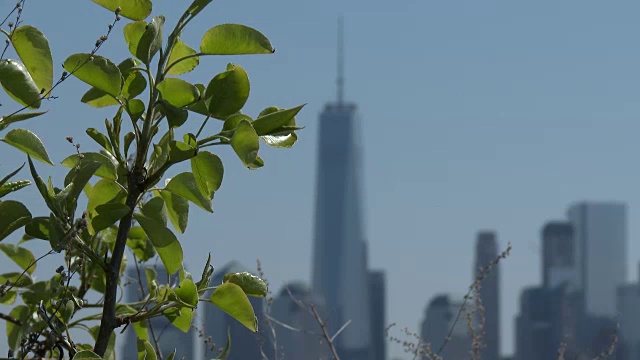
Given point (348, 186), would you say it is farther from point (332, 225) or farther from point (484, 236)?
point (484, 236)

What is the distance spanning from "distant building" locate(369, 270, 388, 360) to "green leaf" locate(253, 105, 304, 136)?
119631 millimetres

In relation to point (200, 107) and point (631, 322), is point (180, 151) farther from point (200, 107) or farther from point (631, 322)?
point (631, 322)

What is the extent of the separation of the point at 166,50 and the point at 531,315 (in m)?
124

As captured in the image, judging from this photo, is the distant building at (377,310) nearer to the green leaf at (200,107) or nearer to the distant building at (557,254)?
the distant building at (557,254)

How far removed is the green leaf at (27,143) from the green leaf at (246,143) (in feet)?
0.84

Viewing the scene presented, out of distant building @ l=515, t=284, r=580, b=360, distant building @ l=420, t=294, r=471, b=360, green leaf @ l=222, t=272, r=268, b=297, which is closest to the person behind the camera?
green leaf @ l=222, t=272, r=268, b=297

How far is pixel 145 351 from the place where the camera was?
5.03 feet

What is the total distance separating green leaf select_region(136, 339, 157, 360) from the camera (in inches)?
59.2

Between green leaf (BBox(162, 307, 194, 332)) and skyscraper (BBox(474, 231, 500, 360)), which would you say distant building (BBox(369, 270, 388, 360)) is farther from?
green leaf (BBox(162, 307, 194, 332))

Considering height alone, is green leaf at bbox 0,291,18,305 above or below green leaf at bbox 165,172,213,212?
below

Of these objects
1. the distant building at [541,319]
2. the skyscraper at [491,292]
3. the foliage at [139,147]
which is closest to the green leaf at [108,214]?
the foliage at [139,147]

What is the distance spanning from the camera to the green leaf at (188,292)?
1378mm

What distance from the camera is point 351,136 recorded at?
176 m

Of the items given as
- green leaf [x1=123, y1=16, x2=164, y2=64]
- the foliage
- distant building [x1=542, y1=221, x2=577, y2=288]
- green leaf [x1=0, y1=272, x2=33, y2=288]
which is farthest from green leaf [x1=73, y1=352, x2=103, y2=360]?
distant building [x1=542, y1=221, x2=577, y2=288]
